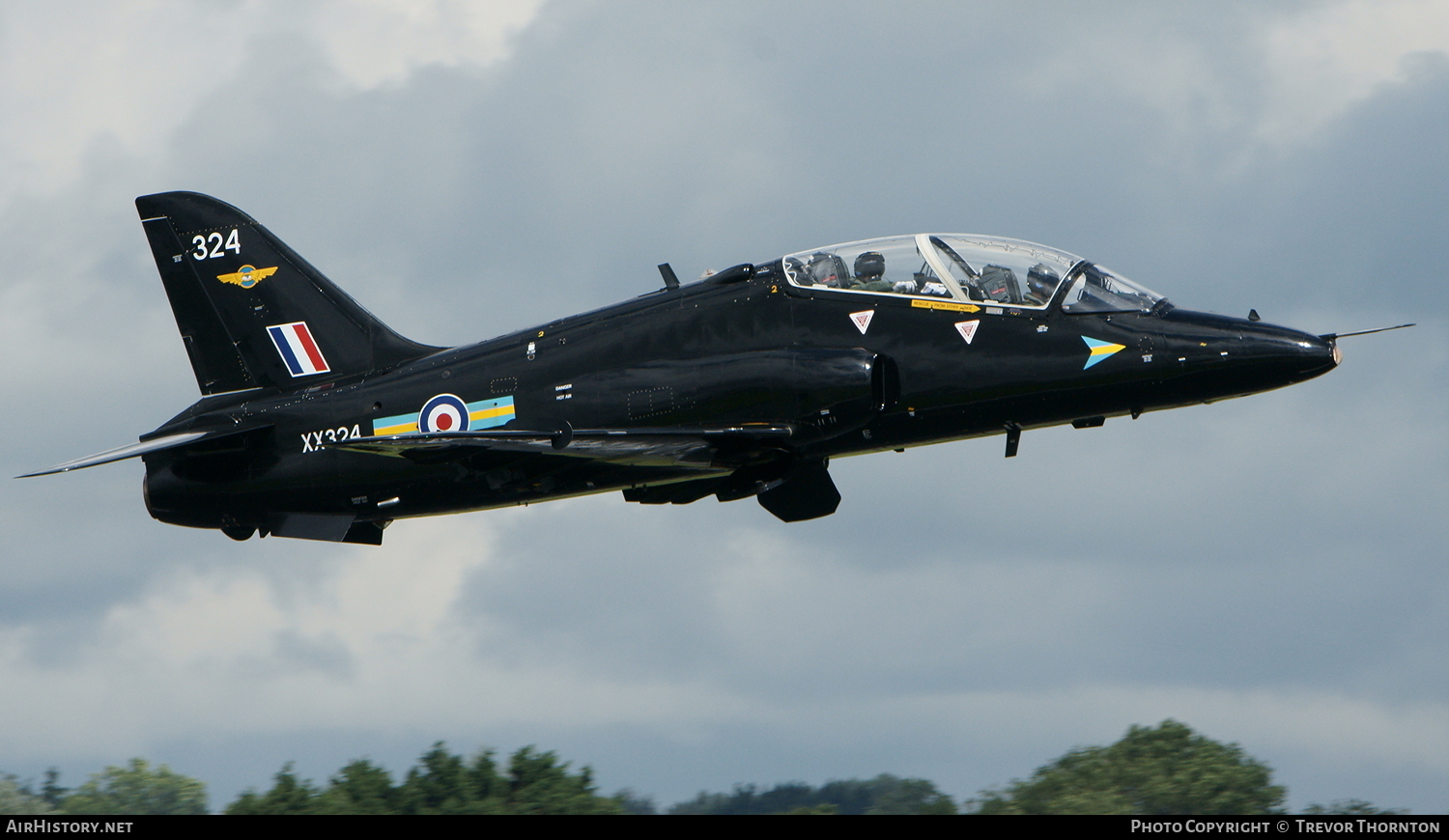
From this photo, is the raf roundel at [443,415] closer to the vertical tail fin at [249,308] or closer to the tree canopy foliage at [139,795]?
the vertical tail fin at [249,308]

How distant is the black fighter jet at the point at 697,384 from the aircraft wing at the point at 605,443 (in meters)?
0.03

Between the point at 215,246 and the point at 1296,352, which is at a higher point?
the point at 215,246

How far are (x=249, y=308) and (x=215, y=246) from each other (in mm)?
1168

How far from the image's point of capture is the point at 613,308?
1834cm

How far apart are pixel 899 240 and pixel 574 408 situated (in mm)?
4371

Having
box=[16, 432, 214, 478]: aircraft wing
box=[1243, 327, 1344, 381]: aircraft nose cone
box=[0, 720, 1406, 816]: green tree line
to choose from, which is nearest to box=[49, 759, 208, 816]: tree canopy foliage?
box=[0, 720, 1406, 816]: green tree line

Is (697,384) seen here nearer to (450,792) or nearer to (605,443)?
(605,443)

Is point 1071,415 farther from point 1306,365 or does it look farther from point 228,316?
point 228,316

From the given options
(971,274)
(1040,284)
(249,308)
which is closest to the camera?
(1040,284)

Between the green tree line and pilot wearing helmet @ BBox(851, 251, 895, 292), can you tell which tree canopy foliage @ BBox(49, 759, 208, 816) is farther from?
pilot wearing helmet @ BBox(851, 251, 895, 292)

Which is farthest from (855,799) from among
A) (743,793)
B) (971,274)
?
(971,274)

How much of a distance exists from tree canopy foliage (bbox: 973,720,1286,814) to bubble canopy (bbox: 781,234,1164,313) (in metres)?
10.3

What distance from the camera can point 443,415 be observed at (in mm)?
18781
